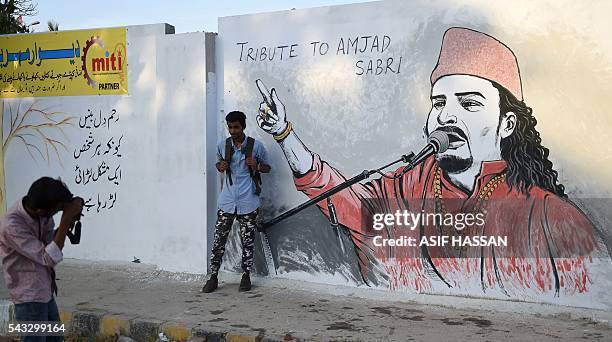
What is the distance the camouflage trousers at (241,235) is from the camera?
20.6 ft

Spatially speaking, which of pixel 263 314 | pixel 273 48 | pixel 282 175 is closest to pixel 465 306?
pixel 263 314

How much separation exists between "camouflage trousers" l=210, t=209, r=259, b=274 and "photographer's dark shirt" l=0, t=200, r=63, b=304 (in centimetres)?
249

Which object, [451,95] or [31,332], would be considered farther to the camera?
[451,95]

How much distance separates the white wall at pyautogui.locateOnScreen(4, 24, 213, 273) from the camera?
6.73 meters

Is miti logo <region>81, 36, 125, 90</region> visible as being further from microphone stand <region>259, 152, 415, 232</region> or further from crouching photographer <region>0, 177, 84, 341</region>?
crouching photographer <region>0, 177, 84, 341</region>

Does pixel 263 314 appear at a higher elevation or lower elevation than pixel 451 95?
lower

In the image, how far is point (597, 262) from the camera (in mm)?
5148

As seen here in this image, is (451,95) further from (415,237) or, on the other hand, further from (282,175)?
(282,175)

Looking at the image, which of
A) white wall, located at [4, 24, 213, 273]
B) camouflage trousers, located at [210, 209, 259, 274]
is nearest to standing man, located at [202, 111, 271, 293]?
camouflage trousers, located at [210, 209, 259, 274]

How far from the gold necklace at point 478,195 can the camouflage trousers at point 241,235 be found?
1.66 m

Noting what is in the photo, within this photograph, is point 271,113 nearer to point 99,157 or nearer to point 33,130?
point 99,157

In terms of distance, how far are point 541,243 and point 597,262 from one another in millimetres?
422

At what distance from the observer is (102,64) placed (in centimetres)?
740

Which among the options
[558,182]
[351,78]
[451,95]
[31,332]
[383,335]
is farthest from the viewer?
[351,78]
